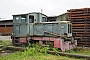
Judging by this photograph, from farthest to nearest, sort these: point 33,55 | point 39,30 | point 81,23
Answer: point 81,23 < point 39,30 < point 33,55

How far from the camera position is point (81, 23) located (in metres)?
14.0

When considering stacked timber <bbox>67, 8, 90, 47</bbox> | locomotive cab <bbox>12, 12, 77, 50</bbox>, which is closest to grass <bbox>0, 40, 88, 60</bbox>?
locomotive cab <bbox>12, 12, 77, 50</bbox>

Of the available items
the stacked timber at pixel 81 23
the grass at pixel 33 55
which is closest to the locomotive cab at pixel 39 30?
the grass at pixel 33 55

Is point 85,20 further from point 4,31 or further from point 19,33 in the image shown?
point 4,31

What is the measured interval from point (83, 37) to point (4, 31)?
16.4 m

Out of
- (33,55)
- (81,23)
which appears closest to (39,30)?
(33,55)

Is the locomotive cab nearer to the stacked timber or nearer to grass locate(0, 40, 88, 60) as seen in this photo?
grass locate(0, 40, 88, 60)

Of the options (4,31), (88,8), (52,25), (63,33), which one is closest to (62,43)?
(63,33)

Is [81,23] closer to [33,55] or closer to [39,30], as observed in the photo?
[39,30]

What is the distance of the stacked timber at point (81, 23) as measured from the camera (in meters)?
13.7

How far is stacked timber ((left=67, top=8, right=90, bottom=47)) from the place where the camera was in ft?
44.9

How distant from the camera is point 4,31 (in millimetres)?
Result: 26500

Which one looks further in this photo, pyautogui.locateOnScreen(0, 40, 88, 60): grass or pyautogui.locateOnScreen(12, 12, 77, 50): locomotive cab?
pyautogui.locateOnScreen(12, 12, 77, 50): locomotive cab

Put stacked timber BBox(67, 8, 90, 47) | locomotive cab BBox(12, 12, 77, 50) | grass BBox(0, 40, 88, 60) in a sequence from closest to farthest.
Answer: grass BBox(0, 40, 88, 60), locomotive cab BBox(12, 12, 77, 50), stacked timber BBox(67, 8, 90, 47)
